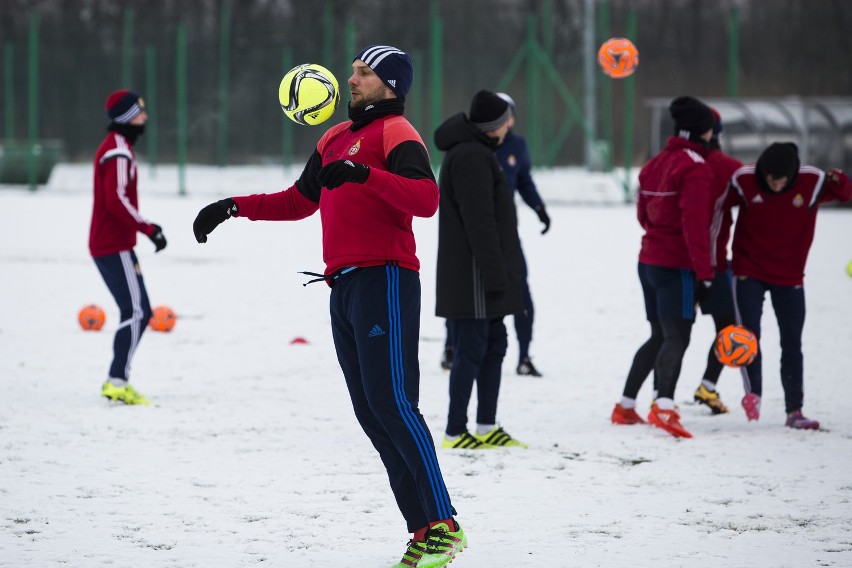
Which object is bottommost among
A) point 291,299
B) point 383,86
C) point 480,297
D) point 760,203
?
point 291,299

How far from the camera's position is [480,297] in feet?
21.1

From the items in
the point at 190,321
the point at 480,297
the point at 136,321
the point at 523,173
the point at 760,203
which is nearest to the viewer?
the point at 480,297

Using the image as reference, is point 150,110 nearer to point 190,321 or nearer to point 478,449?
point 190,321

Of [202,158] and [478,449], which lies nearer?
[478,449]

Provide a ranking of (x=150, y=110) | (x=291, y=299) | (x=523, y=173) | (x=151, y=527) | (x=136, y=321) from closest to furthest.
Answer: (x=151, y=527)
(x=136, y=321)
(x=523, y=173)
(x=291, y=299)
(x=150, y=110)

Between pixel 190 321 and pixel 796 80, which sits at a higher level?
pixel 796 80

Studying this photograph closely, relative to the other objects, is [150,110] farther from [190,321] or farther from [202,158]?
[190,321]

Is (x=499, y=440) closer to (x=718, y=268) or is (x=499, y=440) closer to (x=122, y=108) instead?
(x=718, y=268)

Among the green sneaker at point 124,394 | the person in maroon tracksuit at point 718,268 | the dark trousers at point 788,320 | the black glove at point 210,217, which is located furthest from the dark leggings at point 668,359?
the black glove at point 210,217

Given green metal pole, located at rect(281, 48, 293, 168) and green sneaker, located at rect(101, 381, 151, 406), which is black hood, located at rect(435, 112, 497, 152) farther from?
green metal pole, located at rect(281, 48, 293, 168)

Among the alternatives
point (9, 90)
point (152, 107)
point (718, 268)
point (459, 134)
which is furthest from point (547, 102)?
point (459, 134)

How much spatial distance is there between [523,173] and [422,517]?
4757mm

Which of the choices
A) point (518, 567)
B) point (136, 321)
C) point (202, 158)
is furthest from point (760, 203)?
point (202, 158)

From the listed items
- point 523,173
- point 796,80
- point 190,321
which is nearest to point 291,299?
point 190,321
